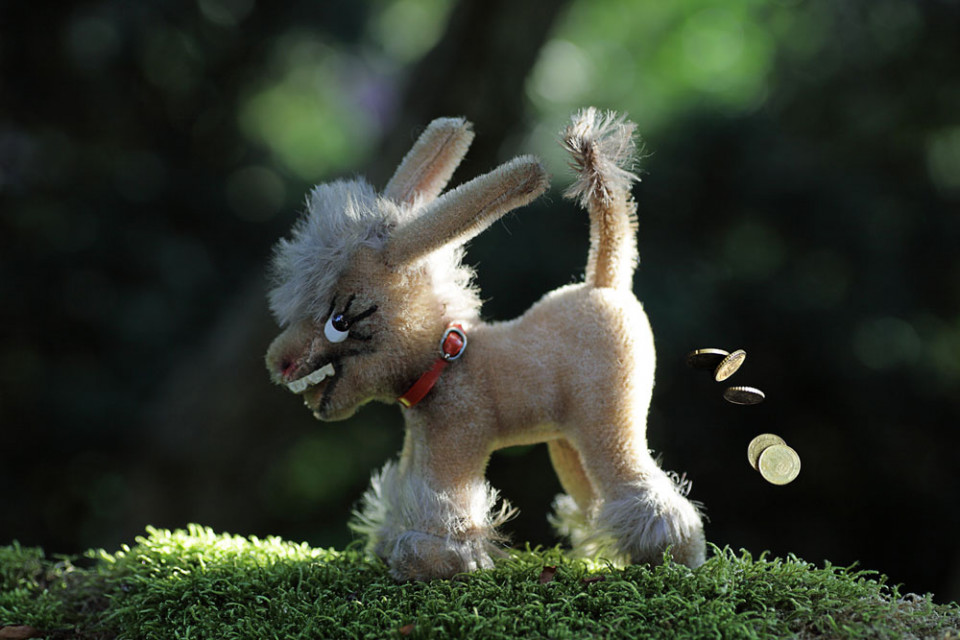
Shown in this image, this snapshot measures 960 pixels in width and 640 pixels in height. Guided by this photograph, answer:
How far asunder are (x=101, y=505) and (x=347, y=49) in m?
2.62

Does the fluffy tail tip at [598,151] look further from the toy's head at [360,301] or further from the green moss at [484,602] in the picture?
the green moss at [484,602]

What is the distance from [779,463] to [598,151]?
64 centimetres

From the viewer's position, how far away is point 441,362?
57.4 inches

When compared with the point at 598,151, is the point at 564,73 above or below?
above

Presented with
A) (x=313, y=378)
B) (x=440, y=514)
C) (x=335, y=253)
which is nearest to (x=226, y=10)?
(x=335, y=253)

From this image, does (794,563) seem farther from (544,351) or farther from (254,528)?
(254,528)

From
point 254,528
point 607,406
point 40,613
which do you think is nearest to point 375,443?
point 254,528

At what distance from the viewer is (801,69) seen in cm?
390

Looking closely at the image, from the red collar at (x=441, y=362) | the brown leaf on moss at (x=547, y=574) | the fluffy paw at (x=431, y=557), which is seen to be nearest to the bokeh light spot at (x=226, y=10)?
the red collar at (x=441, y=362)

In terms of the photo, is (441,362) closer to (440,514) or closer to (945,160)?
(440,514)

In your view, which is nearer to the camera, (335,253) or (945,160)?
(335,253)

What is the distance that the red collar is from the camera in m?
1.44

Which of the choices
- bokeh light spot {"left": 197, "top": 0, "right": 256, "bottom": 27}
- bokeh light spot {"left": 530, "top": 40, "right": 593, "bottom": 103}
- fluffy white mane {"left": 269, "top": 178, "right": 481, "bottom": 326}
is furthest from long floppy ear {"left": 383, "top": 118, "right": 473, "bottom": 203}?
bokeh light spot {"left": 530, "top": 40, "right": 593, "bottom": 103}

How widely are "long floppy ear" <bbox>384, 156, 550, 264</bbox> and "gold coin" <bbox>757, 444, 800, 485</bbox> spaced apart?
0.62 meters
